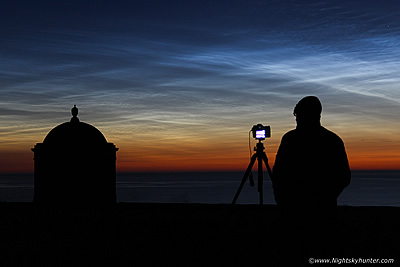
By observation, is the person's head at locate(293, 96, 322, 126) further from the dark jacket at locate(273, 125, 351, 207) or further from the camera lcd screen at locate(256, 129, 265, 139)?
the camera lcd screen at locate(256, 129, 265, 139)

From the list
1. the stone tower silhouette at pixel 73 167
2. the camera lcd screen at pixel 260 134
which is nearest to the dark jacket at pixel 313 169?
the camera lcd screen at pixel 260 134

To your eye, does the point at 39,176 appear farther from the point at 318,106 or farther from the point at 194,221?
the point at 318,106

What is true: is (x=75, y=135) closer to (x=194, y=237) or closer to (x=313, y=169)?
(x=194, y=237)

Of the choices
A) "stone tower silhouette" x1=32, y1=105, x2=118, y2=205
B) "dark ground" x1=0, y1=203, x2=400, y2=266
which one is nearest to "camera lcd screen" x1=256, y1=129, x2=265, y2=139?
"dark ground" x1=0, y1=203, x2=400, y2=266

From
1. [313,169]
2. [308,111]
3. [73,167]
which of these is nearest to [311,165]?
[313,169]

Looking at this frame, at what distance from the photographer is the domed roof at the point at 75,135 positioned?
18.4 metres

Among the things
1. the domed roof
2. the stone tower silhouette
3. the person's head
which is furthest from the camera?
the domed roof

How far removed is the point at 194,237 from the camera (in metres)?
9.88

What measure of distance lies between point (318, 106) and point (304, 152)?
40 cm

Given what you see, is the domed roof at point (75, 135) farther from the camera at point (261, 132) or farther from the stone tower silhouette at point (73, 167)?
the camera at point (261, 132)

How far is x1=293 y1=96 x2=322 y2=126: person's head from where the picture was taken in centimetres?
432

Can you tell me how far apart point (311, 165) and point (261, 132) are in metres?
6.22

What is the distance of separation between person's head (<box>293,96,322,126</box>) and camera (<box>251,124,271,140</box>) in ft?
20.3

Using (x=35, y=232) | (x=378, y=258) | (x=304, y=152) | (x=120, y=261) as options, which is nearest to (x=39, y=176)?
(x=35, y=232)
